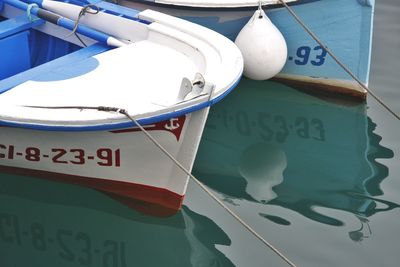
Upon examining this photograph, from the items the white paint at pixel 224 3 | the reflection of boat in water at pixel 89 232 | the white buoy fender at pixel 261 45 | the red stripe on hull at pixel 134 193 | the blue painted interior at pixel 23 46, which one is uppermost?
the white paint at pixel 224 3

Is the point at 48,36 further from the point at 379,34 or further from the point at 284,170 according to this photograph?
the point at 379,34

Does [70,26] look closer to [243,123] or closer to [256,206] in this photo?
[243,123]

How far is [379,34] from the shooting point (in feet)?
24.1

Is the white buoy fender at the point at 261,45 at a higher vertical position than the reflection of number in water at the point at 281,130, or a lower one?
higher

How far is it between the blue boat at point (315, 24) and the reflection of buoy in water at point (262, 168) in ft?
3.64

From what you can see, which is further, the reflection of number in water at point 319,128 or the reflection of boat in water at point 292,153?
the reflection of number in water at point 319,128

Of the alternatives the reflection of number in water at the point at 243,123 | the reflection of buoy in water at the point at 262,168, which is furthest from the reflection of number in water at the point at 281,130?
the reflection of number in water at the point at 243,123

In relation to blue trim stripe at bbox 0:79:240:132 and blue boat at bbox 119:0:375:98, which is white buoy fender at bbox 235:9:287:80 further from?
blue trim stripe at bbox 0:79:240:132

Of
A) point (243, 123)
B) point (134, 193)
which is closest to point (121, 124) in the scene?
point (134, 193)

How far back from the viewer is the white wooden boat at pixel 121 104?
3.96 metres

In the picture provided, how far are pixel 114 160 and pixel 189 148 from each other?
557 mm

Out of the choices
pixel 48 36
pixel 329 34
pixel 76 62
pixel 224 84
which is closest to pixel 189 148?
pixel 224 84

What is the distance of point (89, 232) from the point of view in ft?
14.5

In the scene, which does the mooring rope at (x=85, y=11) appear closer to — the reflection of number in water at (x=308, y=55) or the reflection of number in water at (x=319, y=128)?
the reflection of number in water at (x=308, y=55)
